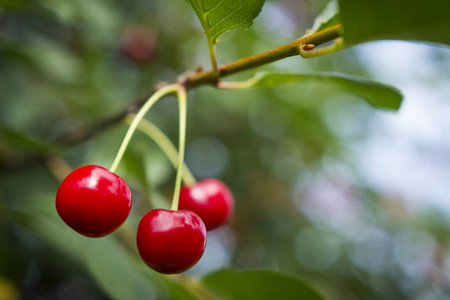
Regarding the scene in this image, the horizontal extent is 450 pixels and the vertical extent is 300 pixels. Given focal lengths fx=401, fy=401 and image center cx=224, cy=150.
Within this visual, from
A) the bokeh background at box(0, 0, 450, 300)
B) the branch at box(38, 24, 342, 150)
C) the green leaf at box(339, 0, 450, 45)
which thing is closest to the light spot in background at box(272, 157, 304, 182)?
the bokeh background at box(0, 0, 450, 300)

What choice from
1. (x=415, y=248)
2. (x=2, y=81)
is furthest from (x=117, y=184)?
(x=415, y=248)

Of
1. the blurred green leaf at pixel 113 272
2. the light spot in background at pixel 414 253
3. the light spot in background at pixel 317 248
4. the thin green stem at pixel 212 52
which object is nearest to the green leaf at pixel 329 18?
the thin green stem at pixel 212 52

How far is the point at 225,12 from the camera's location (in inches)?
33.3

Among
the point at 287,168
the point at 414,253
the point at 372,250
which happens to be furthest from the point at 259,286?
the point at 414,253

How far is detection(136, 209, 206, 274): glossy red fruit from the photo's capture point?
83cm

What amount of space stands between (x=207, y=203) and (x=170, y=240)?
0.38 meters

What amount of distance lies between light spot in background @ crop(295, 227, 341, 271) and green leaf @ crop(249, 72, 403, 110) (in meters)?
2.46

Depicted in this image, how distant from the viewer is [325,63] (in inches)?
121

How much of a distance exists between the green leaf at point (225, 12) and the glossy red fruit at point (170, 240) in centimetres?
42

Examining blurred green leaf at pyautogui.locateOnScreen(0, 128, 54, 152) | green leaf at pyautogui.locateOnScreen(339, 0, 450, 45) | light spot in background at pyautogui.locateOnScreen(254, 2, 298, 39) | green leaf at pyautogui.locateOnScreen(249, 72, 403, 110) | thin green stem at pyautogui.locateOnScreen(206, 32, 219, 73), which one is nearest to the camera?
green leaf at pyautogui.locateOnScreen(339, 0, 450, 45)

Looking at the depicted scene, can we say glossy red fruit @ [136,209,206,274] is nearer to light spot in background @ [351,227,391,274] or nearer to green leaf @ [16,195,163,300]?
green leaf @ [16,195,163,300]

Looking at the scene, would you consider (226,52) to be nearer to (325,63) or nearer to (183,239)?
(325,63)

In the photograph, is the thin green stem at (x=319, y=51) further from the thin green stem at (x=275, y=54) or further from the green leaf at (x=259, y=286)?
the green leaf at (x=259, y=286)

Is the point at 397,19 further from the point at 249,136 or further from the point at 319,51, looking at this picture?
the point at 249,136
